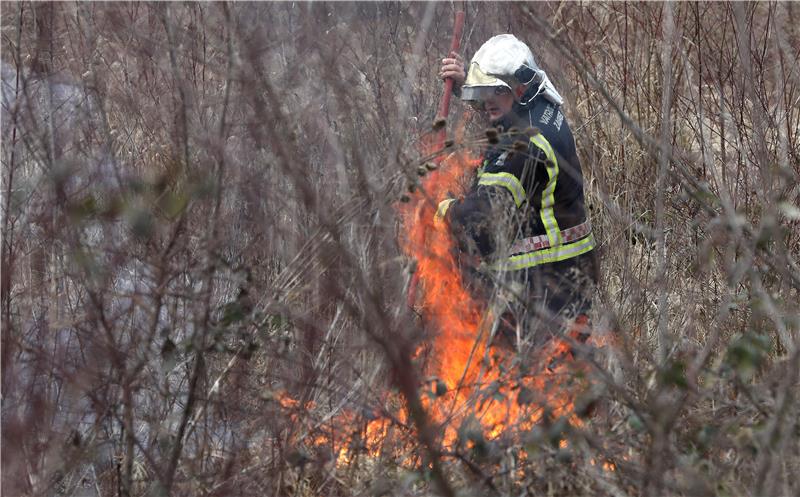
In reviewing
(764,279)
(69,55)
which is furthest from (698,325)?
(69,55)

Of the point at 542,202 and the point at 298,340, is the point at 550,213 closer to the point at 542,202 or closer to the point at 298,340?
the point at 542,202

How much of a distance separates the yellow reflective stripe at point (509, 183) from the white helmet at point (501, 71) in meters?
0.51

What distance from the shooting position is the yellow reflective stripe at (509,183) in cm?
434

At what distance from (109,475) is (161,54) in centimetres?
251

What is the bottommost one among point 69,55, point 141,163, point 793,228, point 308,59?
point 793,228

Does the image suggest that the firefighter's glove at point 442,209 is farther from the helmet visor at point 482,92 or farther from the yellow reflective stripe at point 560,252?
the helmet visor at point 482,92

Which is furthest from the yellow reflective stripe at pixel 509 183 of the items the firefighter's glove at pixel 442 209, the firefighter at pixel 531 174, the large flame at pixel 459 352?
the large flame at pixel 459 352

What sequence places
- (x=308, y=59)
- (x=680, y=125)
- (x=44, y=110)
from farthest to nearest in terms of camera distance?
(x=680, y=125) → (x=308, y=59) → (x=44, y=110)

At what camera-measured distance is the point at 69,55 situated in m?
6.11

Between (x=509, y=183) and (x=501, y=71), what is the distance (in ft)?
2.00

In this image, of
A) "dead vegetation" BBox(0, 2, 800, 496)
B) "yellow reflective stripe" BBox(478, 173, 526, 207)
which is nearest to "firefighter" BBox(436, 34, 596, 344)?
"yellow reflective stripe" BBox(478, 173, 526, 207)

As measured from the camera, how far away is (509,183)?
14.3 feet

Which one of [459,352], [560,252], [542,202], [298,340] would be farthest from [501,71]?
[298,340]

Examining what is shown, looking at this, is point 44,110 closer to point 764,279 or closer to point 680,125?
point 764,279
